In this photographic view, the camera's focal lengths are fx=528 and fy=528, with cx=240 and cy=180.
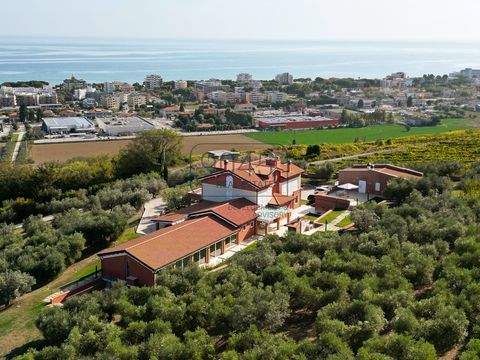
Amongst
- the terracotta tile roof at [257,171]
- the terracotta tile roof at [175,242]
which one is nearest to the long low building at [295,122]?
the terracotta tile roof at [257,171]

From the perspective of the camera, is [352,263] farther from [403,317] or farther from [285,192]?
[285,192]

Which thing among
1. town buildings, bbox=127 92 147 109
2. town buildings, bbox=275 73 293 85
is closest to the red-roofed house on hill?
town buildings, bbox=127 92 147 109

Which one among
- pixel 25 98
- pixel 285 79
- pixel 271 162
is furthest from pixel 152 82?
pixel 271 162

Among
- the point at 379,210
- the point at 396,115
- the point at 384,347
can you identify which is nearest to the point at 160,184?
the point at 379,210

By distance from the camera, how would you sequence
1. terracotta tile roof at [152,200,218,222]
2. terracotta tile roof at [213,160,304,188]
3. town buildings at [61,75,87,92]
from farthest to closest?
town buildings at [61,75,87,92], terracotta tile roof at [213,160,304,188], terracotta tile roof at [152,200,218,222]

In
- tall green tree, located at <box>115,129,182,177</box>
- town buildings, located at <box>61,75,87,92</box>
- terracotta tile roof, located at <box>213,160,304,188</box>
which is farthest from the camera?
town buildings, located at <box>61,75,87,92</box>

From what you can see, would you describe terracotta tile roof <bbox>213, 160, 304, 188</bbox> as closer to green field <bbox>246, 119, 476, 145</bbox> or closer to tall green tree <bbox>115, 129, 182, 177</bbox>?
tall green tree <bbox>115, 129, 182, 177</bbox>
